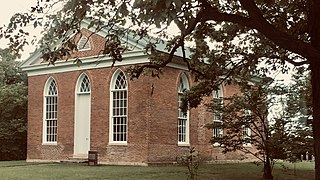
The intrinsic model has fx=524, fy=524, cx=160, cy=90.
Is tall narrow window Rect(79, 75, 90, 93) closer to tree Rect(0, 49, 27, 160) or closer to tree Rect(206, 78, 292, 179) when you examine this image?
tree Rect(0, 49, 27, 160)

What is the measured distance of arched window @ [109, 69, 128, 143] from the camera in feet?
92.3

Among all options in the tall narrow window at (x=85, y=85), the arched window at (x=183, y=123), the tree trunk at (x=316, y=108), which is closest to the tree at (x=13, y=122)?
the tall narrow window at (x=85, y=85)

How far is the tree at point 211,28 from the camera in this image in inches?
289

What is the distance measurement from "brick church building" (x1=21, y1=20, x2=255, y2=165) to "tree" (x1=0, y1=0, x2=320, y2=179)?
858 cm

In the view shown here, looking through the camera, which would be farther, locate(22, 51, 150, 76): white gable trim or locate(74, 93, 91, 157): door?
locate(74, 93, 91, 157): door

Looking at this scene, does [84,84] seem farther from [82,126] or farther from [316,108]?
[316,108]

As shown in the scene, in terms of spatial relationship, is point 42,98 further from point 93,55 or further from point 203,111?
point 203,111

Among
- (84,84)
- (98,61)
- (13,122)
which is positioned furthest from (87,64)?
(13,122)

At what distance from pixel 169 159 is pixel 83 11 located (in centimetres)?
2096

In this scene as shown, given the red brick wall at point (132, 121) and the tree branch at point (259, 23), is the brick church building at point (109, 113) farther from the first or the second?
the tree branch at point (259, 23)

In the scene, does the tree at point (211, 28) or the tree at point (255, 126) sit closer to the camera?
the tree at point (211, 28)

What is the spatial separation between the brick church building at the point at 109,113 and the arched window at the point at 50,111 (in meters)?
0.06

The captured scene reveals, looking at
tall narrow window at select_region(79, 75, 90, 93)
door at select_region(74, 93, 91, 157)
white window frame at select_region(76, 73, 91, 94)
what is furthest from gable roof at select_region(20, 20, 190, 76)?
door at select_region(74, 93, 91, 157)

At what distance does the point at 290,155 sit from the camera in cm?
1836
